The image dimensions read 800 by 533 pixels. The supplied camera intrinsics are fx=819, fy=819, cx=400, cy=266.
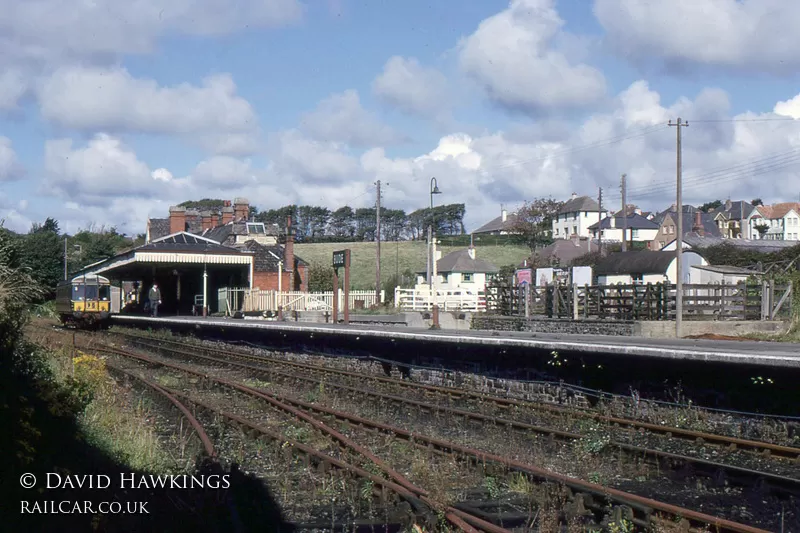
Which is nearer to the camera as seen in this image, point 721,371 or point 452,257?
point 721,371

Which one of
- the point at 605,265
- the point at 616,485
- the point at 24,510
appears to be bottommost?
the point at 616,485

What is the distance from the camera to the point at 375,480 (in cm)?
820

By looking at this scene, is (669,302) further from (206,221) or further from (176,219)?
(206,221)

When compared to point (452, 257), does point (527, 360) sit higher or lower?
lower

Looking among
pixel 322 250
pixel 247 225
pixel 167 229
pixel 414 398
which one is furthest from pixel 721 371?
pixel 322 250

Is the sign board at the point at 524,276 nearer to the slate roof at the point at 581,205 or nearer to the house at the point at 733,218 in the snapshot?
the house at the point at 733,218

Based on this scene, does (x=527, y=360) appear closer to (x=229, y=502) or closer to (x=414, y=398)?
(x=414, y=398)

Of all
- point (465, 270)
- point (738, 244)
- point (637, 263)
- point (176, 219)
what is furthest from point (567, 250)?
point (176, 219)

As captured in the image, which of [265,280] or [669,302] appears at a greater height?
[265,280]

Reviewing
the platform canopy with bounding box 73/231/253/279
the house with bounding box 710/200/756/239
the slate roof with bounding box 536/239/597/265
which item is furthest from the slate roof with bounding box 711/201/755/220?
the platform canopy with bounding box 73/231/253/279

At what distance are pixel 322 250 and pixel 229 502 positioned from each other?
299 feet

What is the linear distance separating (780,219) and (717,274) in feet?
288

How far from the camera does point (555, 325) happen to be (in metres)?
31.4

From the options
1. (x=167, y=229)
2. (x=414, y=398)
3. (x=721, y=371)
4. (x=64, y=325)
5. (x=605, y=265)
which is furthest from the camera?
(x=167, y=229)
